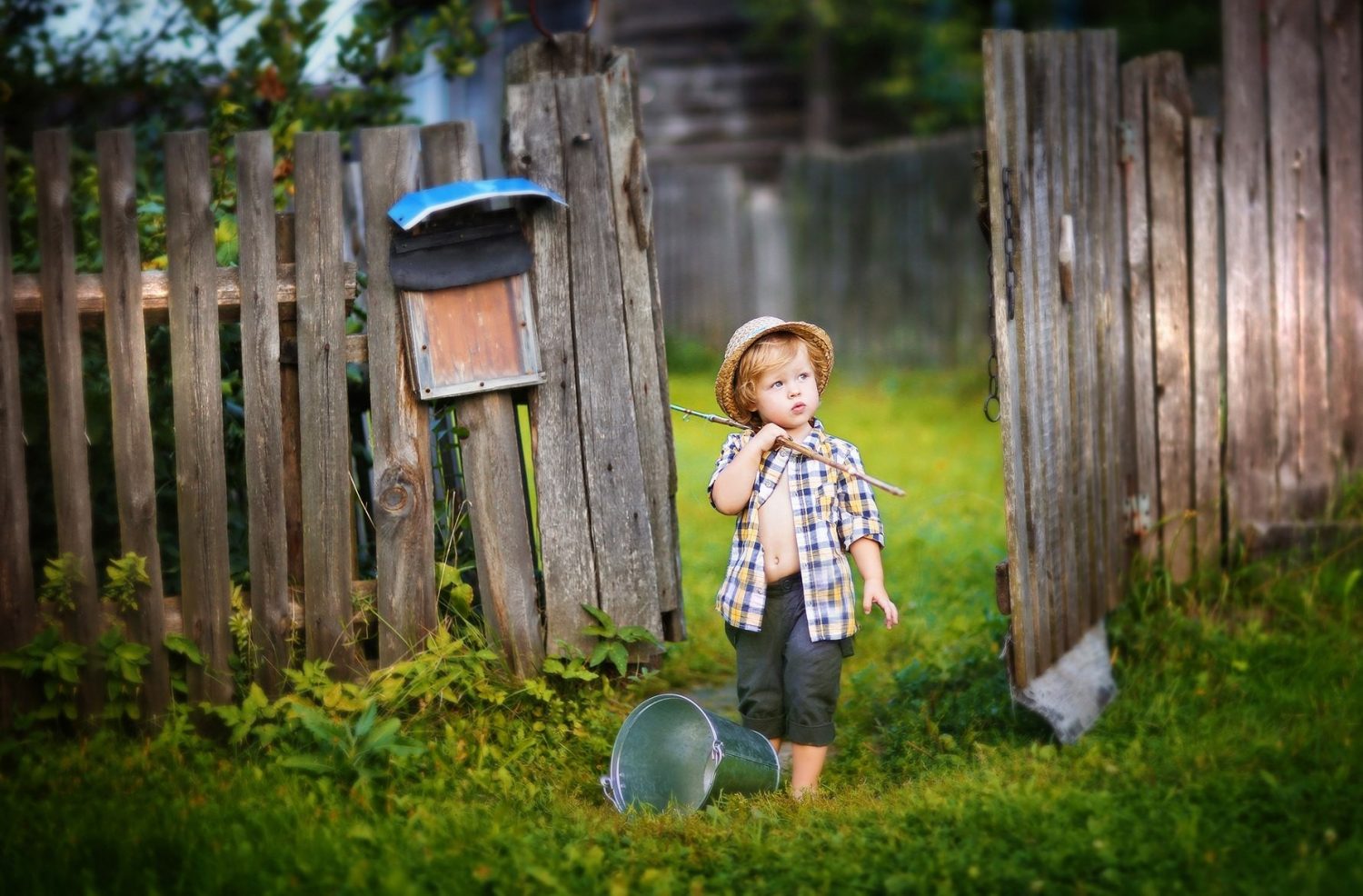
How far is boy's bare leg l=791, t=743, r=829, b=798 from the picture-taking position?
3.89 metres

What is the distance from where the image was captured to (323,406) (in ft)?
13.5

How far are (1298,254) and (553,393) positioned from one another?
10.1ft

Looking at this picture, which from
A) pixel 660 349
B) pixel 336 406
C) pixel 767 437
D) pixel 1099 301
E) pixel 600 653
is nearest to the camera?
pixel 767 437

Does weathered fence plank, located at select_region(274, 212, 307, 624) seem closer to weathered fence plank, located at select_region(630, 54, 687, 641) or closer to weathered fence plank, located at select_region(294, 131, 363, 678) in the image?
weathered fence plank, located at select_region(294, 131, 363, 678)

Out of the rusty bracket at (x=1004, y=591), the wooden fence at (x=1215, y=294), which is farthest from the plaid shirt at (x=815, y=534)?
the wooden fence at (x=1215, y=294)

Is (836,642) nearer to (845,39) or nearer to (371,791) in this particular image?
(371,791)

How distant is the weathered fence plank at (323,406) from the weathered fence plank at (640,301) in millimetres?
900

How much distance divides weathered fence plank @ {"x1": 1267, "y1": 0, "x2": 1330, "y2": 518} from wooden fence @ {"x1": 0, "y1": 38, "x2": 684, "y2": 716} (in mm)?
2600

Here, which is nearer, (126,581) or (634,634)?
(126,581)

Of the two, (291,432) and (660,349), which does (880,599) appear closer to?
(660,349)

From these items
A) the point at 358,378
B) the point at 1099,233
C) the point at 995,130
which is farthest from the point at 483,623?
the point at 1099,233

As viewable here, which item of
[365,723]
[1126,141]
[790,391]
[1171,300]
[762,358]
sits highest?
[1126,141]

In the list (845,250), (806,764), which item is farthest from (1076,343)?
(845,250)

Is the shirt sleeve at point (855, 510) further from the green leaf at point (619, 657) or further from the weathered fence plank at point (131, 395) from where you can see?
the weathered fence plank at point (131, 395)
